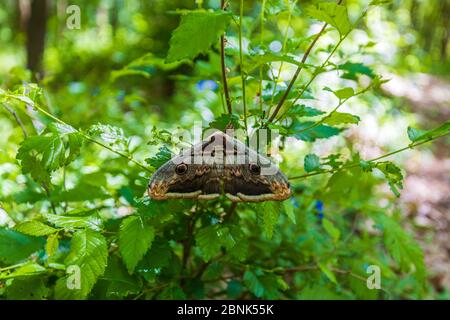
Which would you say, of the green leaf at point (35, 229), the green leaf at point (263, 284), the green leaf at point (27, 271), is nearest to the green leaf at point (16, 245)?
the green leaf at point (27, 271)

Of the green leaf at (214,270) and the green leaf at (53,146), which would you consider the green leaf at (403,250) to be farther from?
the green leaf at (53,146)

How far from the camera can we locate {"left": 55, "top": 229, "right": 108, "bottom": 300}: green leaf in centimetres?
115

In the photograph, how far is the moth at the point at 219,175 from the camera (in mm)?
1134

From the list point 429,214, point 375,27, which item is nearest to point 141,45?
point 375,27

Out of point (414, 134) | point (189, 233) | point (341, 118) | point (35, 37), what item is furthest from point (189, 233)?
point (35, 37)

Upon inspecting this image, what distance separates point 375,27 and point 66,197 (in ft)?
16.8

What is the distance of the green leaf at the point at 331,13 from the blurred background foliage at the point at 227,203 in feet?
0.68

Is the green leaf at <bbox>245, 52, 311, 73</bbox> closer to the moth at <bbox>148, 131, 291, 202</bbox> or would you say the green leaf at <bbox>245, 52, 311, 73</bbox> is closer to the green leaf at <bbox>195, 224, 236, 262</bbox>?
the moth at <bbox>148, 131, 291, 202</bbox>

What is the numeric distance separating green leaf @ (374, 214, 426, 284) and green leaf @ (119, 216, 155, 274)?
3.35 feet

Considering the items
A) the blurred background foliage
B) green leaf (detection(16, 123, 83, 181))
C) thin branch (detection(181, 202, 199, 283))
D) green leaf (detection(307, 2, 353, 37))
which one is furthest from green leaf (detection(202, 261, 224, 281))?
green leaf (detection(307, 2, 353, 37))

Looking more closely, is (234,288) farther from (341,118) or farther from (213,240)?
(341,118)

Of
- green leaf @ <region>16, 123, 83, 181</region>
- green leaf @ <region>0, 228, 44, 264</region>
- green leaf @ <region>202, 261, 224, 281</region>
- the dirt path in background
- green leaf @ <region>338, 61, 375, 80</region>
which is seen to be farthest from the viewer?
the dirt path in background

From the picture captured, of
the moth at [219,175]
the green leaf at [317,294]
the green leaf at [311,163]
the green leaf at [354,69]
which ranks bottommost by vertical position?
the green leaf at [317,294]
